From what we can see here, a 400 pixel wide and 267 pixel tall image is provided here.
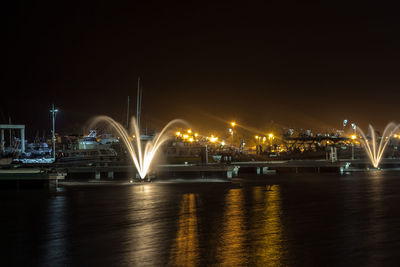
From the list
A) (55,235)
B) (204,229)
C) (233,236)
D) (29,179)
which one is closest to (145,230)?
(204,229)

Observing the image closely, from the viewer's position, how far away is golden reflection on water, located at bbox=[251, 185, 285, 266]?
49.5 feet

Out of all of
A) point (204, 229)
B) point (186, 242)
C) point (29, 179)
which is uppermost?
point (29, 179)

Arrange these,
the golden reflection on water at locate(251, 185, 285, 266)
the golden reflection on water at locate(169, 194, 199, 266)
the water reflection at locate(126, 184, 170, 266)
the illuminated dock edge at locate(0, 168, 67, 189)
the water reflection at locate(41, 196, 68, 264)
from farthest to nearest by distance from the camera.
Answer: the illuminated dock edge at locate(0, 168, 67, 189)
the water reflection at locate(41, 196, 68, 264)
the water reflection at locate(126, 184, 170, 266)
the golden reflection on water at locate(169, 194, 199, 266)
the golden reflection on water at locate(251, 185, 285, 266)

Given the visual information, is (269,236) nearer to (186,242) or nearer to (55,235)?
(186,242)

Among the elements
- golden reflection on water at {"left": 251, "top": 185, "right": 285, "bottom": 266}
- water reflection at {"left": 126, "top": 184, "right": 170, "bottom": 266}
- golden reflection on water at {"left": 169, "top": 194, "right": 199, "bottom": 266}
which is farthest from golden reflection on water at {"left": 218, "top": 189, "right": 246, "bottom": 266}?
water reflection at {"left": 126, "top": 184, "right": 170, "bottom": 266}

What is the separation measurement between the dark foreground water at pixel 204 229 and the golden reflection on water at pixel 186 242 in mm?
37

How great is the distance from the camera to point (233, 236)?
62.3ft

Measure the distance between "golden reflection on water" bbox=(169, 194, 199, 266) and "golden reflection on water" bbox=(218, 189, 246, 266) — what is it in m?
1.04

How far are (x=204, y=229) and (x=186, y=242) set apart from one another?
2813mm

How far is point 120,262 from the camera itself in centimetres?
1502

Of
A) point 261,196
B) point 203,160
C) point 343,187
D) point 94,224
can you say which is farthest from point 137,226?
point 203,160

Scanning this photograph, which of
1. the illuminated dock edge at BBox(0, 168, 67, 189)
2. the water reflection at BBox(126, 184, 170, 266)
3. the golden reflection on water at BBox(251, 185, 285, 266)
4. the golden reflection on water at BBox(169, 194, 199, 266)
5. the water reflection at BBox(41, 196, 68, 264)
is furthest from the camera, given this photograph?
the illuminated dock edge at BBox(0, 168, 67, 189)

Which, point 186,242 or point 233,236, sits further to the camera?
point 233,236

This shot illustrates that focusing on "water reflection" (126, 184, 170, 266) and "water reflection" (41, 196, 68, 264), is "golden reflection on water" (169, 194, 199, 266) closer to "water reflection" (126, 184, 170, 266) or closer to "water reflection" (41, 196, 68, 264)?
"water reflection" (126, 184, 170, 266)
